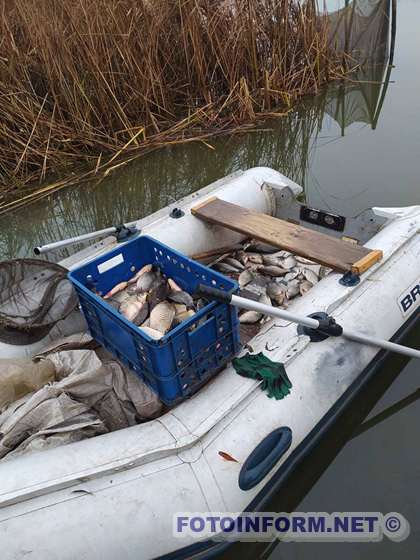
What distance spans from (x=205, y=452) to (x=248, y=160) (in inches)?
165

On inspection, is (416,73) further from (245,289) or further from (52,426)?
(52,426)

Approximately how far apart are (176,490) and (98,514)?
271 mm

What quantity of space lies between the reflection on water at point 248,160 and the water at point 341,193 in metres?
0.01

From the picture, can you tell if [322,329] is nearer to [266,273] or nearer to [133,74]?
[266,273]

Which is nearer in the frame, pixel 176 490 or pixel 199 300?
pixel 176 490

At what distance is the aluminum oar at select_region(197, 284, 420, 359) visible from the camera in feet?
6.09

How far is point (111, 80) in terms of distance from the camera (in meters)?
4.88

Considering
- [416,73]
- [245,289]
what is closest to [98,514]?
[245,289]

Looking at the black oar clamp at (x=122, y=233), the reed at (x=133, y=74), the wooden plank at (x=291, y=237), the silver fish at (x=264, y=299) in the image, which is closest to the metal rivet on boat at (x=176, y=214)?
the wooden plank at (x=291, y=237)

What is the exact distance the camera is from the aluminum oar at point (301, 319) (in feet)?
6.09

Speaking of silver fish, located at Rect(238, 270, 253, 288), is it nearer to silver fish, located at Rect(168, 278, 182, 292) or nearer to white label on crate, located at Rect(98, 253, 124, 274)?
silver fish, located at Rect(168, 278, 182, 292)

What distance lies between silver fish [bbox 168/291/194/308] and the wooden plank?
723mm

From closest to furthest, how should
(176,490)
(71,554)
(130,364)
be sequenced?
(71,554), (176,490), (130,364)

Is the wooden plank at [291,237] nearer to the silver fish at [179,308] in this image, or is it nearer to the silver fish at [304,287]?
the silver fish at [304,287]
